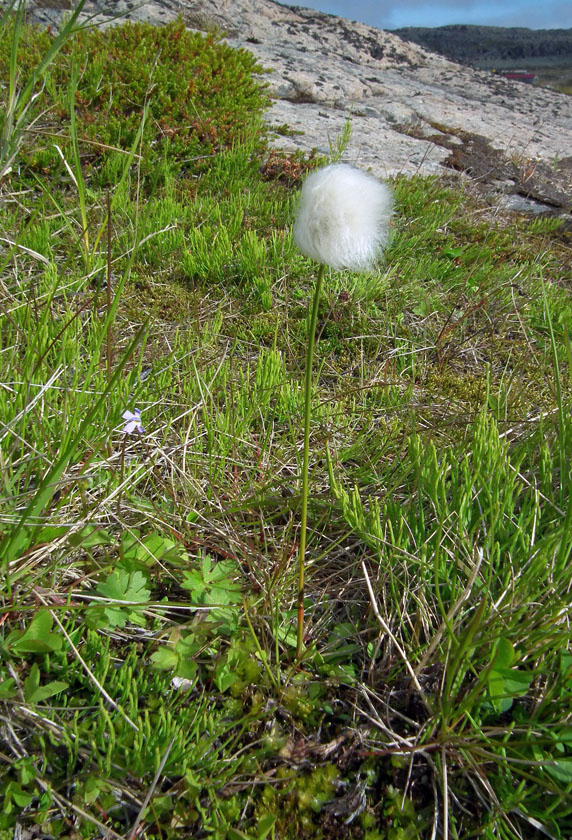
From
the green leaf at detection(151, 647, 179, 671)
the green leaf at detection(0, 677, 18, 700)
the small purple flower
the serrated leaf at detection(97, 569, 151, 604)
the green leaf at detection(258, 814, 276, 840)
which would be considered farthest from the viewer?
the small purple flower

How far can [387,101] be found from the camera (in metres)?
7.92

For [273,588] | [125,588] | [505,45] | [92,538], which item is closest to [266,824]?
[273,588]

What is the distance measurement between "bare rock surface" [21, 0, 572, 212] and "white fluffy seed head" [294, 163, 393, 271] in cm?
327

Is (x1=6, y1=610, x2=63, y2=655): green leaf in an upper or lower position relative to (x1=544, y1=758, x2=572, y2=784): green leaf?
lower

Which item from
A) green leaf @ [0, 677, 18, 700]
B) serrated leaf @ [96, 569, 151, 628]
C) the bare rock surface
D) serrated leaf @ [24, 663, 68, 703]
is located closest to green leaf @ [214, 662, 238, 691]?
serrated leaf @ [96, 569, 151, 628]

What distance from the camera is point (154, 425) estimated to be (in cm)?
242

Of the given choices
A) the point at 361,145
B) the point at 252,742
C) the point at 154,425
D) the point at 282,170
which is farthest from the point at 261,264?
the point at 361,145

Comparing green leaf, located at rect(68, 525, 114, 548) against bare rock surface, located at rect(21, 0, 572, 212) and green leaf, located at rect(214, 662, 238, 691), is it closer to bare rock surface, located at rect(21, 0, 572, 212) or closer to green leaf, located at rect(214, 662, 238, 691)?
green leaf, located at rect(214, 662, 238, 691)

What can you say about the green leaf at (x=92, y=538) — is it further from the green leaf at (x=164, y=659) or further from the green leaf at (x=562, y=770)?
the green leaf at (x=562, y=770)

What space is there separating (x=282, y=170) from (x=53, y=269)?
2.89 m

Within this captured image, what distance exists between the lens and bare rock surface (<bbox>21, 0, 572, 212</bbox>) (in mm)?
5973

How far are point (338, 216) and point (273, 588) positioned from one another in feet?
3.98

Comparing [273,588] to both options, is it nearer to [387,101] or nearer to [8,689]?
[8,689]

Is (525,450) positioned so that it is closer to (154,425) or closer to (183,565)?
(183,565)
